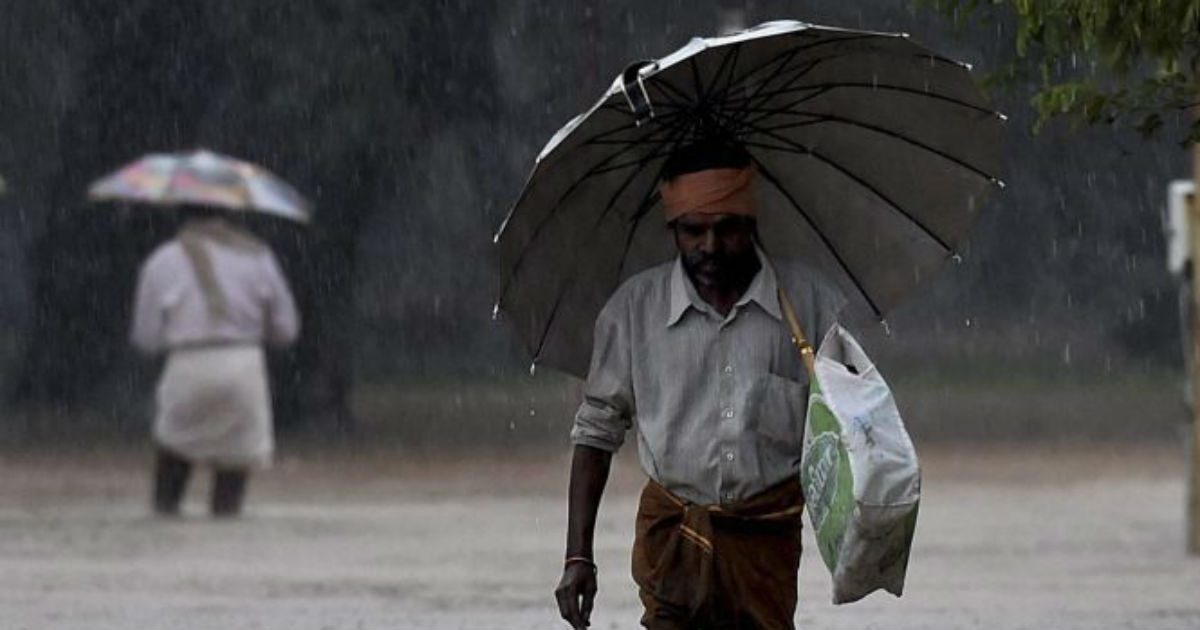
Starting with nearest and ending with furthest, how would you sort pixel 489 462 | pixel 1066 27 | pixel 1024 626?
pixel 1066 27, pixel 1024 626, pixel 489 462

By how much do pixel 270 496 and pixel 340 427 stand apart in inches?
270

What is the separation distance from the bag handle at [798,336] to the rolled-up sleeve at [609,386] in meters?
0.34

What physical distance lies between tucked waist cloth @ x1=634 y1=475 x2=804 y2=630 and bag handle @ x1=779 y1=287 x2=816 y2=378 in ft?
0.93

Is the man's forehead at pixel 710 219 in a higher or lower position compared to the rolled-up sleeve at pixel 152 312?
higher

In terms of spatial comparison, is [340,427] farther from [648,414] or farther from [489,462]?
[648,414]

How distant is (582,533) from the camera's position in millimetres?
7062

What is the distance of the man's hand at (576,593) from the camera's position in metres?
7.01

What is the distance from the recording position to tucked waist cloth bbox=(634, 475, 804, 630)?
22.7 ft

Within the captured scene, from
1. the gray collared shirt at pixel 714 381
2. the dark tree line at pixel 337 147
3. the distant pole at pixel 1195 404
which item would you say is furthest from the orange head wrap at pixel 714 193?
the dark tree line at pixel 337 147

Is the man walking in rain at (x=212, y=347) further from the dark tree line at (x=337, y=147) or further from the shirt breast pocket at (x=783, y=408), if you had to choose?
the shirt breast pocket at (x=783, y=408)

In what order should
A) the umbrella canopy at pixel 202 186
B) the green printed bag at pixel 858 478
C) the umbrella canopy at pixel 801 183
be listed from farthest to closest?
the umbrella canopy at pixel 202 186, the umbrella canopy at pixel 801 183, the green printed bag at pixel 858 478

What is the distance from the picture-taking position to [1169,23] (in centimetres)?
716

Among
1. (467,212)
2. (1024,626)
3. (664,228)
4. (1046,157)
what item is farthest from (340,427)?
(664,228)

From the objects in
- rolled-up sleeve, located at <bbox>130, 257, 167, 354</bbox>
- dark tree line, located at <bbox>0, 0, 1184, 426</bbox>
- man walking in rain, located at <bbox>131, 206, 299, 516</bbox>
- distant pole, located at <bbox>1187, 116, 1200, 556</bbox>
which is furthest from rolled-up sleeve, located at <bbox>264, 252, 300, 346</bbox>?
dark tree line, located at <bbox>0, 0, 1184, 426</bbox>
